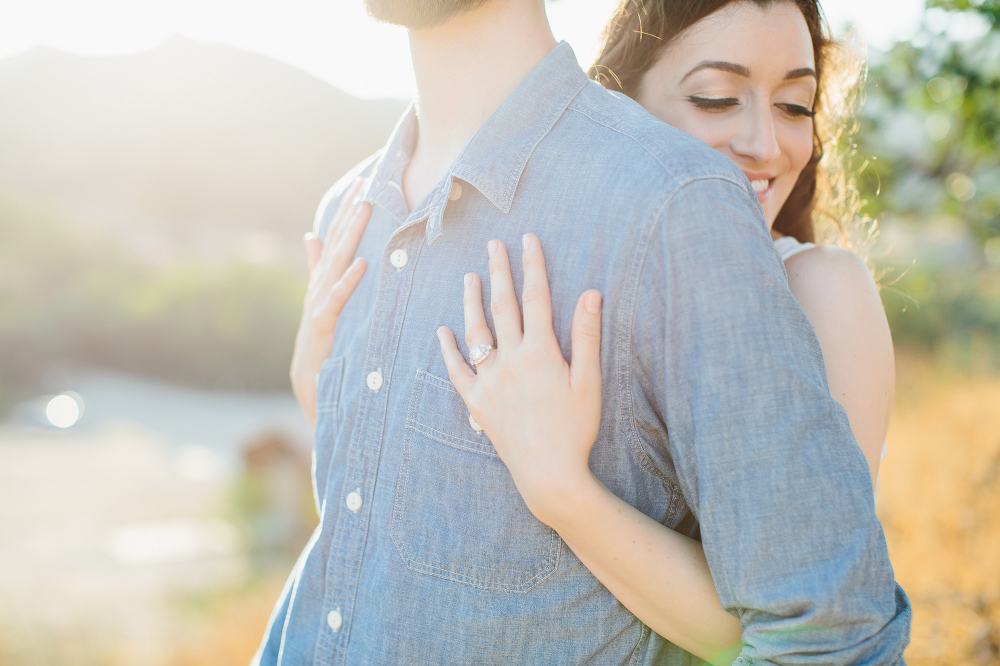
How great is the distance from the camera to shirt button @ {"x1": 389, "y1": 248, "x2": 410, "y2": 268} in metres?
1.26

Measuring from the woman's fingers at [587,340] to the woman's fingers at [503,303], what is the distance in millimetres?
101

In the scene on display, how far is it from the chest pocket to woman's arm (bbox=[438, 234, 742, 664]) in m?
0.06

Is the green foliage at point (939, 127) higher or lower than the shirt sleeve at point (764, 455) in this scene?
higher

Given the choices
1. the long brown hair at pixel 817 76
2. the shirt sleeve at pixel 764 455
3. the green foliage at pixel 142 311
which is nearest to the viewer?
the shirt sleeve at pixel 764 455

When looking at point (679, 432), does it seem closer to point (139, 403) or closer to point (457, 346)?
point (457, 346)

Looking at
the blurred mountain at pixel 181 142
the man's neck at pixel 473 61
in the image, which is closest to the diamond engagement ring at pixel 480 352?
the man's neck at pixel 473 61

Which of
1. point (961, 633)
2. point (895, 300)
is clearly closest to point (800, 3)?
point (961, 633)

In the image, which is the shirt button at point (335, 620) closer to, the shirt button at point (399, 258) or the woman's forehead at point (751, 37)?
the shirt button at point (399, 258)

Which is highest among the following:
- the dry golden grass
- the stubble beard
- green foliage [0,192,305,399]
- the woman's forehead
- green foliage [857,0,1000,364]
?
green foliage [0,192,305,399]

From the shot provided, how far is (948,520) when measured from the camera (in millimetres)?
4457

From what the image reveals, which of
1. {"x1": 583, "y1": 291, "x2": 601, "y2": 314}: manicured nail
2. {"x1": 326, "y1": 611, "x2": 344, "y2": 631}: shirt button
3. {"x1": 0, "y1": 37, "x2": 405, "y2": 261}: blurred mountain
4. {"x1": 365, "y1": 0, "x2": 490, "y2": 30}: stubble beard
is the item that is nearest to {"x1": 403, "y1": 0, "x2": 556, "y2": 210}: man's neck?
{"x1": 365, "y1": 0, "x2": 490, "y2": 30}: stubble beard

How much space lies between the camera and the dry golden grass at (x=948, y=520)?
3.20m

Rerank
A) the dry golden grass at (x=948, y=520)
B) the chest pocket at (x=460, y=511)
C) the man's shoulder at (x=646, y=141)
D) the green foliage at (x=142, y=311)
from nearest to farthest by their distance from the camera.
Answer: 1. the man's shoulder at (x=646, y=141)
2. the chest pocket at (x=460, y=511)
3. the dry golden grass at (x=948, y=520)
4. the green foliage at (x=142, y=311)

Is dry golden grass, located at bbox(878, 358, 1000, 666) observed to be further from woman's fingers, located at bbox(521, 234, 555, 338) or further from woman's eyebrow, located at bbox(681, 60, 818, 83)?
woman's fingers, located at bbox(521, 234, 555, 338)
